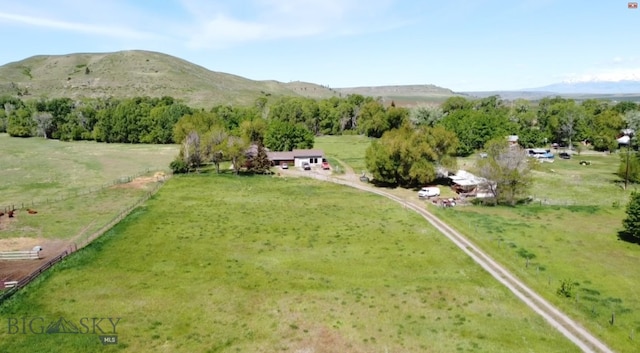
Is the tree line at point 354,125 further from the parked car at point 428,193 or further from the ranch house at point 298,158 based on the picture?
the ranch house at point 298,158

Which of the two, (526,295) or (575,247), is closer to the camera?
(526,295)

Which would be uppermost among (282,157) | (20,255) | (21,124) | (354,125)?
(21,124)

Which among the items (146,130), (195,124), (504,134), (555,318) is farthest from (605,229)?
(146,130)

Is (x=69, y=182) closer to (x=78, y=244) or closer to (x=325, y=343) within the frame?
(x=78, y=244)

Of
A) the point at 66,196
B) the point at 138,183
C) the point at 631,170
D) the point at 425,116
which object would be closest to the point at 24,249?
the point at 66,196

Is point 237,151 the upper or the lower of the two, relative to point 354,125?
lower

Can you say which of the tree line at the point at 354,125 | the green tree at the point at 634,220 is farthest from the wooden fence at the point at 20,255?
the green tree at the point at 634,220
